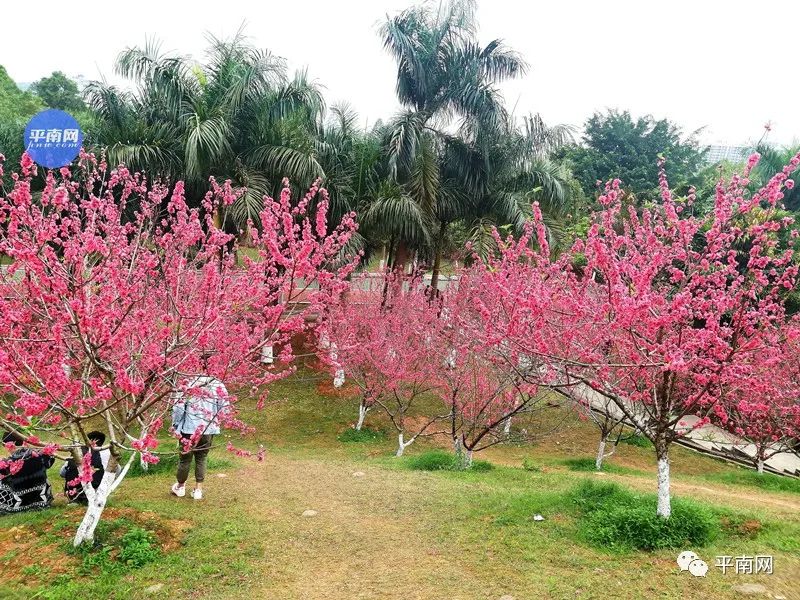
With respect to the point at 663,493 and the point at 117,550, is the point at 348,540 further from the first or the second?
the point at 663,493

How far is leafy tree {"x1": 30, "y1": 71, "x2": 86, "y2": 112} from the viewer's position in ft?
121

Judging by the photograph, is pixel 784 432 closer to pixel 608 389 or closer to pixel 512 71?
pixel 608 389

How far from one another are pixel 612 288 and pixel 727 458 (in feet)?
35.7

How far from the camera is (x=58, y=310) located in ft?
14.1

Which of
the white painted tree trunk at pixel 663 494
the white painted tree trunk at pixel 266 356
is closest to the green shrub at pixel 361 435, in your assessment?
the white painted tree trunk at pixel 266 356

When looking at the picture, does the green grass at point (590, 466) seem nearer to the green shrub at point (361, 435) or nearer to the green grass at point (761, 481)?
the green grass at point (761, 481)

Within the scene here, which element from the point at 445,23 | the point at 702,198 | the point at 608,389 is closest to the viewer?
the point at 608,389

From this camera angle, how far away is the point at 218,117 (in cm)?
1344

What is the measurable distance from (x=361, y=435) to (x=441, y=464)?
3813 mm

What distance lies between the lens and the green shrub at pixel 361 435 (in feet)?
41.3

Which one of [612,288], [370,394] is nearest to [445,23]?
[370,394]

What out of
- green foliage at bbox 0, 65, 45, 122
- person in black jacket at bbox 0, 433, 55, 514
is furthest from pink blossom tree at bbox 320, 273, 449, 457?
green foliage at bbox 0, 65, 45, 122

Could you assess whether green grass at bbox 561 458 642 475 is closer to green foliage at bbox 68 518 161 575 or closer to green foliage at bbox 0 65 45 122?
green foliage at bbox 68 518 161 575

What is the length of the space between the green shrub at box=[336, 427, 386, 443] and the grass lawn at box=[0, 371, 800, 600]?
15.3 ft
